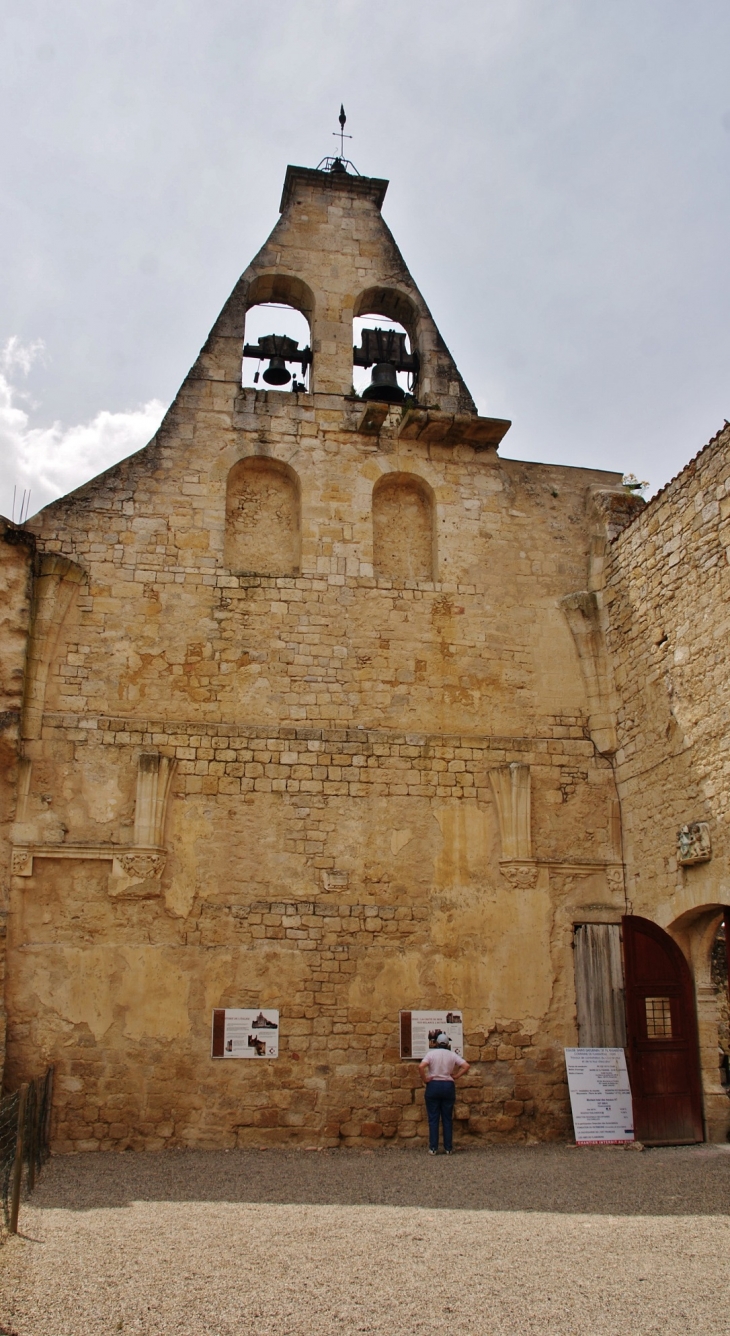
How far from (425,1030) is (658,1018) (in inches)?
85.4

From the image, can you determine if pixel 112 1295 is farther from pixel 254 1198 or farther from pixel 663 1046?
pixel 663 1046

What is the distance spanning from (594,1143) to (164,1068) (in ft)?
12.6

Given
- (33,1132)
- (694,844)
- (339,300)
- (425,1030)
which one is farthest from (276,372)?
(33,1132)

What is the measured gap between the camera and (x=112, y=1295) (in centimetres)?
451

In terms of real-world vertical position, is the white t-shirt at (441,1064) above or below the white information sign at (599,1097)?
above

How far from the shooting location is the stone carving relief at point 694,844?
8.63m

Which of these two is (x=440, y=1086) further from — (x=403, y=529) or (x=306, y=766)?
(x=403, y=529)

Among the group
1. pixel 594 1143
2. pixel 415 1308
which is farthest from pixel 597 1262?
pixel 594 1143

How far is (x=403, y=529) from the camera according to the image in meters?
11.2

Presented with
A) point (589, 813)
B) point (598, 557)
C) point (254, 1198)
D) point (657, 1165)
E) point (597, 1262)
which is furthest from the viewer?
point (598, 557)

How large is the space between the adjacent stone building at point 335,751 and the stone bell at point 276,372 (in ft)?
1.16

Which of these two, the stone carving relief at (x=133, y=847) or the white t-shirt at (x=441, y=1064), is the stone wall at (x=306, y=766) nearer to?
the stone carving relief at (x=133, y=847)

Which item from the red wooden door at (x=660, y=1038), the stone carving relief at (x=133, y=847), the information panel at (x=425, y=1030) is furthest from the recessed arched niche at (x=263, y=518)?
the red wooden door at (x=660, y=1038)

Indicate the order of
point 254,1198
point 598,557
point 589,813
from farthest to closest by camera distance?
point 598,557 < point 589,813 < point 254,1198
